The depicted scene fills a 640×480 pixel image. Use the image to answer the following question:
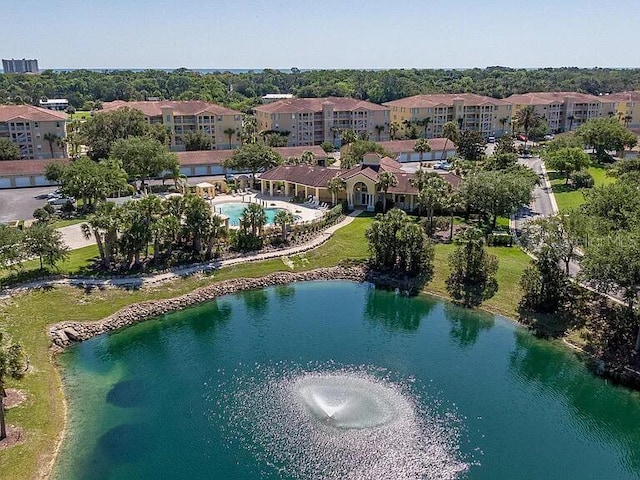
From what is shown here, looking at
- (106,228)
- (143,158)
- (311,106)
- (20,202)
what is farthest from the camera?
(311,106)

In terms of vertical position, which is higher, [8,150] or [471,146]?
[8,150]

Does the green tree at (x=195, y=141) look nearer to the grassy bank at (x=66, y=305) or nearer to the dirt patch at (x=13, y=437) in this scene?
the grassy bank at (x=66, y=305)

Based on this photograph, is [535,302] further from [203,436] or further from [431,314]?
[203,436]

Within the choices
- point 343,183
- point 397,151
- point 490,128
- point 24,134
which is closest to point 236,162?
point 343,183

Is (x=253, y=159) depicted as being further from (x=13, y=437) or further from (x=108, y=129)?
(x=13, y=437)

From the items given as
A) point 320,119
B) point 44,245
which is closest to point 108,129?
point 320,119

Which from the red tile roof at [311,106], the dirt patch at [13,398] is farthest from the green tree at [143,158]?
the dirt patch at [13,398]
